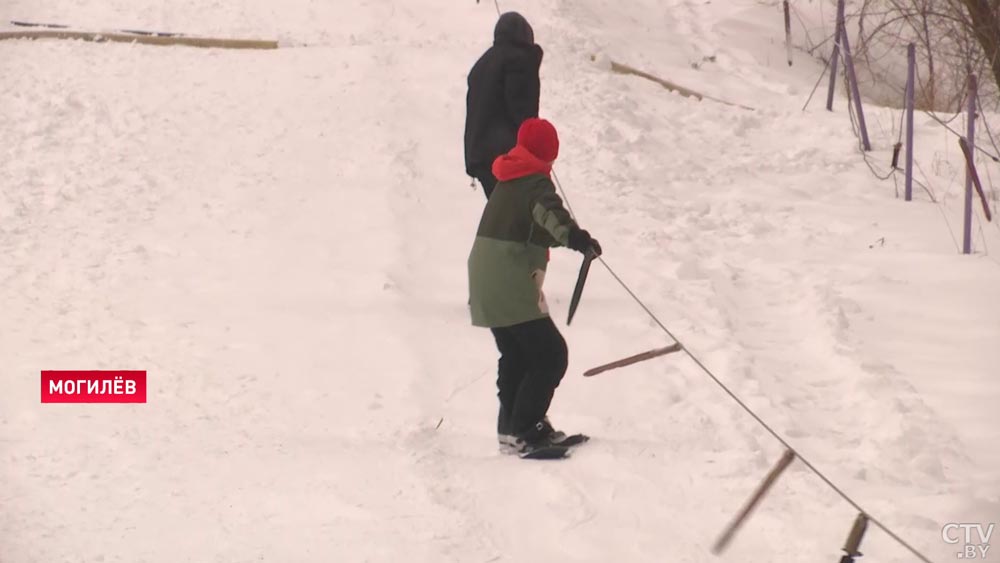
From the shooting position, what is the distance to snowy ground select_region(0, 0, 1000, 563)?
15.4 feet

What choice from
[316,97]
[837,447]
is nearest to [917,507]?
[837,447]

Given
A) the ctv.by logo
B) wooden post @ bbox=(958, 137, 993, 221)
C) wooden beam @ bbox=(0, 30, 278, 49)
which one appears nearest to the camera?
the ctv.by logo

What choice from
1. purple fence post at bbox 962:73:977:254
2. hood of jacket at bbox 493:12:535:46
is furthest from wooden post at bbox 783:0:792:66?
hood of jacket at bbox 493:12:535:46

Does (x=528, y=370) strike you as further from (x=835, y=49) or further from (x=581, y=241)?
(x=835, y=49)

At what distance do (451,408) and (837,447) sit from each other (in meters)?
1.70

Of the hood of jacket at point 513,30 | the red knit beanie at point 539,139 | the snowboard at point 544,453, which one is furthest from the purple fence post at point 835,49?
the snowboard at point 544,453

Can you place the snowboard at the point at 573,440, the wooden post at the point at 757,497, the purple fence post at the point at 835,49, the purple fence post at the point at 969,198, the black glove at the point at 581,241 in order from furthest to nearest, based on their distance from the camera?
the purple fence post at the point at 835,49 → the purple fence post at the point at 969,198 → the snowboard at the point at 573,440 → the black glove at the point at 581,241 → the wooden post at the point at 757,497

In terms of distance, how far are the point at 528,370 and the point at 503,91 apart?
1.92 m

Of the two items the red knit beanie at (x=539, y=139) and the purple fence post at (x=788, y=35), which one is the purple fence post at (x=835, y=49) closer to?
the purple fence post at (x=788, y=35)

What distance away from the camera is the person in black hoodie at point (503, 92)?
6480 millimetres

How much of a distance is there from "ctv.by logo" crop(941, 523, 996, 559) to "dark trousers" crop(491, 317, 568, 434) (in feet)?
5.14

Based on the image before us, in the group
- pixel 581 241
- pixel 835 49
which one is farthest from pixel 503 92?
pixel 835 49

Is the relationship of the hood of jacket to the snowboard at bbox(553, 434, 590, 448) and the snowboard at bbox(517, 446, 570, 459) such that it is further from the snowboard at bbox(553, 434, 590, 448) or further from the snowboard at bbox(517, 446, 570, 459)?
the snowboard at bbox(517, 446, 570, 459)

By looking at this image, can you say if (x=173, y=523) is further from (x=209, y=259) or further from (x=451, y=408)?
(x=209, y=259)
